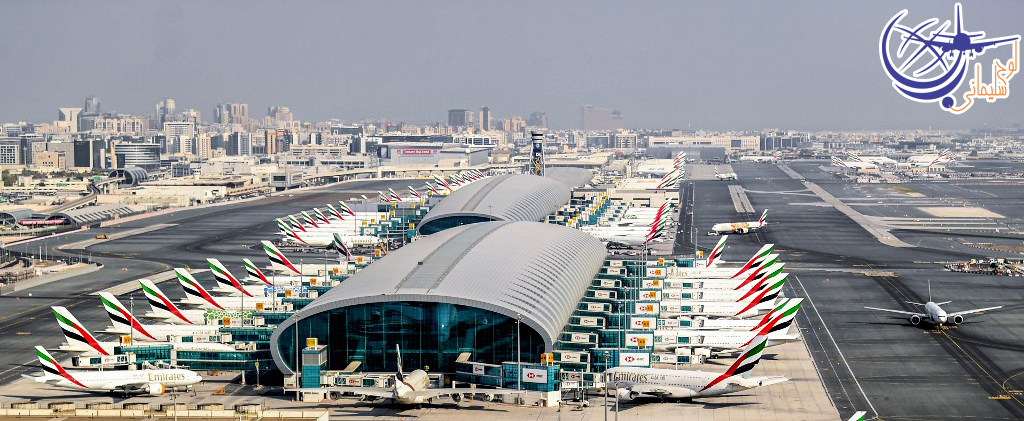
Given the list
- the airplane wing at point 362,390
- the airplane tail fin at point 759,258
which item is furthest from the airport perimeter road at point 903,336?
the airplane wing at point 362,390

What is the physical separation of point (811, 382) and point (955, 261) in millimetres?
70454

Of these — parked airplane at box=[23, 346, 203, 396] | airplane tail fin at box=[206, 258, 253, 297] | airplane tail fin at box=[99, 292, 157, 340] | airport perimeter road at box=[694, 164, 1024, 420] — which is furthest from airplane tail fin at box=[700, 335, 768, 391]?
airplane tail fin at box=[206, 258, 253, 297]

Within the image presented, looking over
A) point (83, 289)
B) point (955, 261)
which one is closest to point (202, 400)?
point (83, 289)

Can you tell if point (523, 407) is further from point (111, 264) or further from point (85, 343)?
point (111, 264)

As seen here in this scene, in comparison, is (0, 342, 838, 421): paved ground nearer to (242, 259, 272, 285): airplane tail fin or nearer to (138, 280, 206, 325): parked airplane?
(138, 280, 206, 325): parked airplane

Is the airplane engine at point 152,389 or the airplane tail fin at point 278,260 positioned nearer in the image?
the airplane engine at point 152,389

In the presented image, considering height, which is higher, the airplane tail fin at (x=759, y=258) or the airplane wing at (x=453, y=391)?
the airplane tail fin at (x=759, y=258)

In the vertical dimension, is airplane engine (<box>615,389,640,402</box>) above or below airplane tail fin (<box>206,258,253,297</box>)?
below

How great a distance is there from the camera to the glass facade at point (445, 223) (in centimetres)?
14375

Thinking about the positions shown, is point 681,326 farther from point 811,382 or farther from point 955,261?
point 955,261

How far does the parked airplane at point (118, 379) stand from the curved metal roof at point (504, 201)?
71408 mm

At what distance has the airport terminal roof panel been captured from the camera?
7356 centimetres

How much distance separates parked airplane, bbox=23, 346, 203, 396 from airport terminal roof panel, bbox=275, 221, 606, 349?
6576 mm

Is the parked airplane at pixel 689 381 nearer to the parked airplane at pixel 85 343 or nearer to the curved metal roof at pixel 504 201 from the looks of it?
the parked airplane at pixel 85 343
